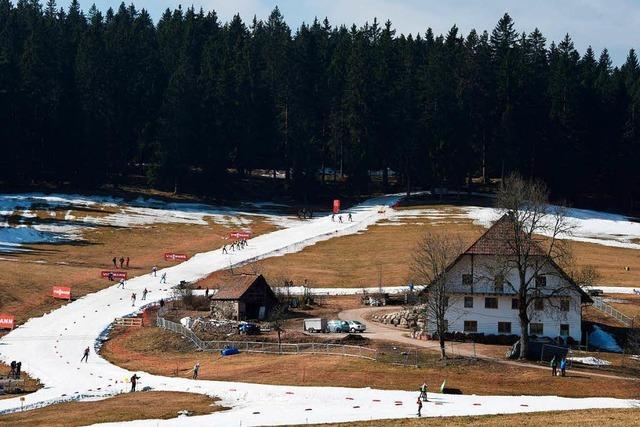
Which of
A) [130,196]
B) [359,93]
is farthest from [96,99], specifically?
[359,93]

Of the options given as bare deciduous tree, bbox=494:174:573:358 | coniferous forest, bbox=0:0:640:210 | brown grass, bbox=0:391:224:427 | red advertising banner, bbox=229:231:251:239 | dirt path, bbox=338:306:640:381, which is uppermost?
coniferous forest, bbox=0:0:640:210

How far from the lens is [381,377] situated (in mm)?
54094

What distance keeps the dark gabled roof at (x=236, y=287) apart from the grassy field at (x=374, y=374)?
9.23 meters

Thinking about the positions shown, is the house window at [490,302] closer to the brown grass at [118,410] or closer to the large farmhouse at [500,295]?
the large farmhouse at [500,295]

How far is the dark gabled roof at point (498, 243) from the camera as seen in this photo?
67625 millimetres

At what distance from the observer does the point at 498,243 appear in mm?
69000

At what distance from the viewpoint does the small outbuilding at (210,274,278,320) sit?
73.8m

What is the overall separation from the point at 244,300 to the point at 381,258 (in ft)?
104

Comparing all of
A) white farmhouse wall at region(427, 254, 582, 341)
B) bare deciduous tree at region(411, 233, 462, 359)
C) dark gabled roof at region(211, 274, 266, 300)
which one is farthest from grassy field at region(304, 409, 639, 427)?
dark gabled roof at region(211, 274, 266, 300)

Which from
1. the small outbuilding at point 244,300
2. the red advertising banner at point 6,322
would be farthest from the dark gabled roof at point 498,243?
the red advertising banner at point 6,322

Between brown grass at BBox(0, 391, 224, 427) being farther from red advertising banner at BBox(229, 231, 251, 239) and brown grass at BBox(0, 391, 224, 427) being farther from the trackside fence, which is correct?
red advertising banner at BBox(229, 231, 251, 239)

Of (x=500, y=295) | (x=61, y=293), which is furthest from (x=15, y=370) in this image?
(x=500, y=295)

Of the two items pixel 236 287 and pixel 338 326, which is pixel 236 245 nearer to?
pixel 236 287

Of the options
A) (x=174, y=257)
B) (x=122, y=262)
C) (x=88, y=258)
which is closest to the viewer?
(x=122, y=262)
